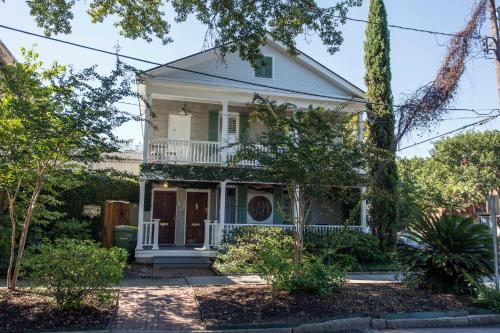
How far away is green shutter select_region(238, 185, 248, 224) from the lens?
16188mm

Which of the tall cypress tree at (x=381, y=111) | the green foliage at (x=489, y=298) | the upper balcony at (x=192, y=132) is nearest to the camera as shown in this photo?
the green foliage at (x=489, y=298)

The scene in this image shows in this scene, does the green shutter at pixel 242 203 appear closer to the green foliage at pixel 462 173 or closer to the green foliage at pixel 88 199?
the green foliage at pixel 88 199

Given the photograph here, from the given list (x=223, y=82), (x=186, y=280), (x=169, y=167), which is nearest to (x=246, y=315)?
(x=186, y=280)

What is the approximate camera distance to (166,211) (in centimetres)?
1606

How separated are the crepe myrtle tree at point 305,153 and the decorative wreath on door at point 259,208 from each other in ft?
26.2

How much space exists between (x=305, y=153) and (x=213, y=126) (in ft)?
30.4

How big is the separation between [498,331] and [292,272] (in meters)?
3.58

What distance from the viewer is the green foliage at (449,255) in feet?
27.5

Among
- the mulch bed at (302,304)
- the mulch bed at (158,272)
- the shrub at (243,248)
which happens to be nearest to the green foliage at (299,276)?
the mulch bed at (302,304)

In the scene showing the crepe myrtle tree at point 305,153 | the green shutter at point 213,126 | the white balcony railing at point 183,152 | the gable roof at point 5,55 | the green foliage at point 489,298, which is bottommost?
the green foliage at point 489,298

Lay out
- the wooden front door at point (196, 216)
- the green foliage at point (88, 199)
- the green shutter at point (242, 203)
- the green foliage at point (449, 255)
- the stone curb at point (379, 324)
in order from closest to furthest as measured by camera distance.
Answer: the stone curb at point (379, 324), the green foliage at point (449, 255), the green foliage at point (88, 199), the wooden front door at point (196, 216), the green shutter at point (242, 203)

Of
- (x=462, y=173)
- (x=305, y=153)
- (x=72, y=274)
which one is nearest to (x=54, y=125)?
(x=72, y=274)

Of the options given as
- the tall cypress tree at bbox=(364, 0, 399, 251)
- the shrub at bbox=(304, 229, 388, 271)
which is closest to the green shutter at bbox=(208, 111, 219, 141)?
the shrub at bbox=(304, 229, 388, 271)

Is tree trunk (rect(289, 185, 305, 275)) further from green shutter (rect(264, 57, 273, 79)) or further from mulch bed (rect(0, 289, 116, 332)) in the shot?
green shutter (rect(264, 57, 273, 79))
